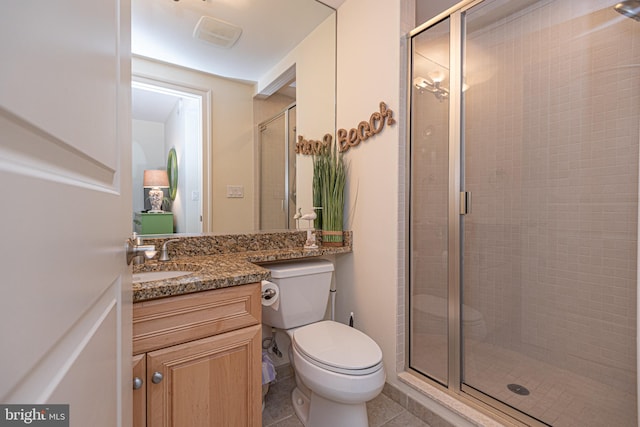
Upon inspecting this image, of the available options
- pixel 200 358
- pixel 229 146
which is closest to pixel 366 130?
pixel 229 146

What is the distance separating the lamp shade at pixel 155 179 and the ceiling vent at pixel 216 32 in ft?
2.57

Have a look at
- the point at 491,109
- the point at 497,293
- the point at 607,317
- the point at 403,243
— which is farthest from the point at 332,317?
the point at 491,109

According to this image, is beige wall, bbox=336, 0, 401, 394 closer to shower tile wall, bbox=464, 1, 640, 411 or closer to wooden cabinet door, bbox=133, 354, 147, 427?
shower tile wall, bbox=464, 1, 640, 411

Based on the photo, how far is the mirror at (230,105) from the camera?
147 centimetres

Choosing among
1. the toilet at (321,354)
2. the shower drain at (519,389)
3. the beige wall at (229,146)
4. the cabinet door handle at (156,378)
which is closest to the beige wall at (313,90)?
the beige wall at (229,146)

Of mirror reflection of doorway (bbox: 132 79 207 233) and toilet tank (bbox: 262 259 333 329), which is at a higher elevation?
mirror reflection of doorway (bbox: 132 79 207 233)

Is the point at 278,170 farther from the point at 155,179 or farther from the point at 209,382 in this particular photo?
the point at 209,382

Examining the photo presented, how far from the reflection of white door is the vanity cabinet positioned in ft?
1.51

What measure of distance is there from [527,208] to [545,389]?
33.4 inches

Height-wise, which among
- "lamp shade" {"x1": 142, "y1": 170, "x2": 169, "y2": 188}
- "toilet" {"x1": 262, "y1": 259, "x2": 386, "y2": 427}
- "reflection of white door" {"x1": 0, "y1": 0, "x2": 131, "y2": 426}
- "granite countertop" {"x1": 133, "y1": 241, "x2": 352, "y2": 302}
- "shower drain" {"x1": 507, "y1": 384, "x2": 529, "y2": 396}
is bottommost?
"shower drain" {"x1": 507, "y1": 384, "x2": 529, "y2": 396}

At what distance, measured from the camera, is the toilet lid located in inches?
48.1

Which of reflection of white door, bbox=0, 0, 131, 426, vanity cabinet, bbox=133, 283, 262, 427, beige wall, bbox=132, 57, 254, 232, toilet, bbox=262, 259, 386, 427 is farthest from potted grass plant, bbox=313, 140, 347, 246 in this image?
reflection of white door, bbox=0, 0, 131, 426

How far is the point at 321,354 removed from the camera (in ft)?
4.23

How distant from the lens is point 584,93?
1.29 meters
